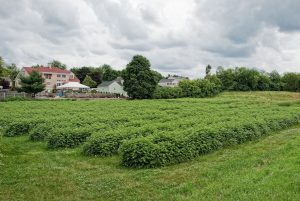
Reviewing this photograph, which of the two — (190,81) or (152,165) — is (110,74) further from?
(152,165)

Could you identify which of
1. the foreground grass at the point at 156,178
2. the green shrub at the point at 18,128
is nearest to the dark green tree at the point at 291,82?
the green shrub at the point at 18,128

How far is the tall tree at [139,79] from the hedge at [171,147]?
5240 cm

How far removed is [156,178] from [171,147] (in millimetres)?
2754

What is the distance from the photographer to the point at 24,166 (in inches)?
549

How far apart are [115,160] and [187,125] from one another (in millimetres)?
7386

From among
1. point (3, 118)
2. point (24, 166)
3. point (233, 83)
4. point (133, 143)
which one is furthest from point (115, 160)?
point (233, 83)

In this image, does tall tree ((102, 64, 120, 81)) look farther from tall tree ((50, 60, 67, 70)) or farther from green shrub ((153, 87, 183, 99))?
green shrub ((153, 87, 183, 99))

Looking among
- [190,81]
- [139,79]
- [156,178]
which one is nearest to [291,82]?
[190,81]

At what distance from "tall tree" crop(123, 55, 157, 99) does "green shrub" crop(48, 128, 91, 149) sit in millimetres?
52056

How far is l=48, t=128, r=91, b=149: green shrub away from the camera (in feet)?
59.8

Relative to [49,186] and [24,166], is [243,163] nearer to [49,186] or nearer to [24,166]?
[49,186]

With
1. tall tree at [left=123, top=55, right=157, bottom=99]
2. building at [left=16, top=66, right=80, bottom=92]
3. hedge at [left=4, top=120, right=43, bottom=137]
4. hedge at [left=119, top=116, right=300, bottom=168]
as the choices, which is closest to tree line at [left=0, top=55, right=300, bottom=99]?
tall tree at [left=123, top=55, right=157, bottom=99]

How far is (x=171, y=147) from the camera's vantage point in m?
14.4

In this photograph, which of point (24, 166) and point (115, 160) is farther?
point (115, 160)
